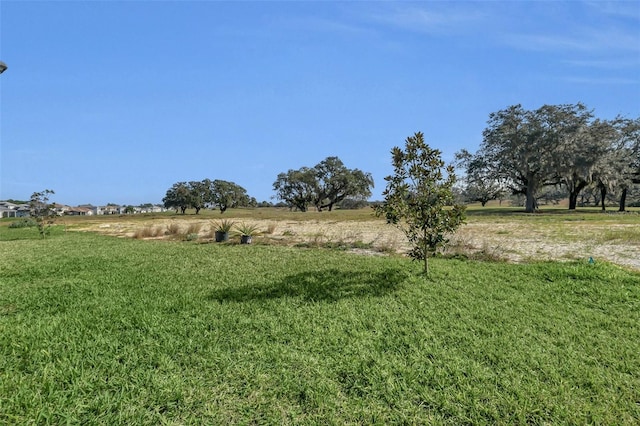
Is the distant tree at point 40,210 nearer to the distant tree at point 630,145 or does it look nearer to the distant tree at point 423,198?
the distant tree at point 423,198

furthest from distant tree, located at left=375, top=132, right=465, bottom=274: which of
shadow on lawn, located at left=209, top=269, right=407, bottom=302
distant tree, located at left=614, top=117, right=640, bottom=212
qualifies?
distant tree, located at left=614, top=117, right=640, bottom=212

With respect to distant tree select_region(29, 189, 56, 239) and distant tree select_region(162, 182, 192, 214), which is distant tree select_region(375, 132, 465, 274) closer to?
distant tree select_region(29, 189, 56, 239)

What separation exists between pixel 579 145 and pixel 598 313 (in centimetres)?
3626

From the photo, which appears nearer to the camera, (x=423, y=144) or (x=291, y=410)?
(x=291, y=410)

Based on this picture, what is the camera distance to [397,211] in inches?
244

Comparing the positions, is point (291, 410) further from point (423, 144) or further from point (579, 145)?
point (579, 145)

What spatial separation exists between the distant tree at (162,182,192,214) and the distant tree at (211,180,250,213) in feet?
18.7

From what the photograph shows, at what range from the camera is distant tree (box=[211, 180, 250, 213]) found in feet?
259

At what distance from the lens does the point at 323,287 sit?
5.95 m

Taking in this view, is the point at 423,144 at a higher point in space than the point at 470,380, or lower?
higher

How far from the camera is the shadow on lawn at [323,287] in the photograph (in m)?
5.45

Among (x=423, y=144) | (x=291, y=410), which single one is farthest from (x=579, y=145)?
(x=291, y=410)

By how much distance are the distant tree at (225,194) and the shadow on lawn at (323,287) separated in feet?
249

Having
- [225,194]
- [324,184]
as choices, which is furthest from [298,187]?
[225,194]
